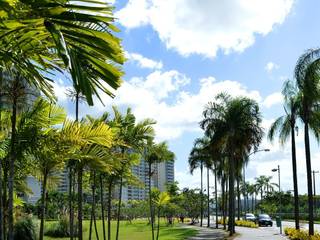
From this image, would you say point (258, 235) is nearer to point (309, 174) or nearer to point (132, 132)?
point (309, 174)

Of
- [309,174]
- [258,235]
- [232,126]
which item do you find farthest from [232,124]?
[309,174]

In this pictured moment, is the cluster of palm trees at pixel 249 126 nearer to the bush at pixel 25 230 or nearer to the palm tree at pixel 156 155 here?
the palm tree at pixel 156 155

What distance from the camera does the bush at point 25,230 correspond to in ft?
87.5

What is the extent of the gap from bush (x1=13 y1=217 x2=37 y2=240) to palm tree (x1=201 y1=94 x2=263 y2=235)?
18.4 m

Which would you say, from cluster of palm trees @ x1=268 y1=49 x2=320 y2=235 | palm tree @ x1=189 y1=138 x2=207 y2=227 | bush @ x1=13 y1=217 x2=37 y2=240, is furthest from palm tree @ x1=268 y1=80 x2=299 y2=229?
palm tree @ x1=189 y1=138 x2=207 y2=227

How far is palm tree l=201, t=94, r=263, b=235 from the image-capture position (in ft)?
137

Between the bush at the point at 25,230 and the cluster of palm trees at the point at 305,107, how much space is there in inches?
574

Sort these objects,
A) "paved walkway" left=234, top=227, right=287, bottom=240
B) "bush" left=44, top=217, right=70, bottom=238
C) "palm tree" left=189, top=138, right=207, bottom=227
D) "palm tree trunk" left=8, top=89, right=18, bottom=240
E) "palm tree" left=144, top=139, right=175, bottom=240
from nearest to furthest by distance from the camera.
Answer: "palm tree trunk" left=8, top=89, right=18, bottom=240
"palm tree" left=144, top=139, right=175, bottom=240
"paved walkway" left=234, top=227, right=287, bottom=240
"bush" left=44, top=217, right=70, bottom=238
"palm tree" left=189, top=138, right=207, bottom=227

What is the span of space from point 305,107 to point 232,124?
1382 cm

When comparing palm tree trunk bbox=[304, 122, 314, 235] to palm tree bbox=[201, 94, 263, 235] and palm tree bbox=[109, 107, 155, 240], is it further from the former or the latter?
palm tree bbox=[201, 94, 263, 235]

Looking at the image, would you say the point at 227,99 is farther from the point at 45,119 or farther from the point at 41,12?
the point at 41,12

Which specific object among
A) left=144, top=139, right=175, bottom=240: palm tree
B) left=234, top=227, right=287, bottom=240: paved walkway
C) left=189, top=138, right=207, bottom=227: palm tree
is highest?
left=189, top=138, right=207, bottom=227: palm tree

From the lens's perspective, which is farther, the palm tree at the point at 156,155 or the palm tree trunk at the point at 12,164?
the palm tree at the point at 156,155

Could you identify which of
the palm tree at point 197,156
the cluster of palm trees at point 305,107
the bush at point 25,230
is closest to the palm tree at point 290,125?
the cluster of palm trees at point 305,107
